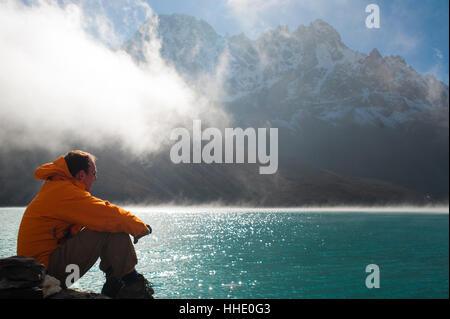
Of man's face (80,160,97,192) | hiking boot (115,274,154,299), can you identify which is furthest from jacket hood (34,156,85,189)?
hiking boot (115,274,154,299)

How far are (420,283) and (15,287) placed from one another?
77.1 ft

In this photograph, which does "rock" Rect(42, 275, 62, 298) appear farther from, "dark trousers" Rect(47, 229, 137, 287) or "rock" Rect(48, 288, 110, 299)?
"dark trousers" Rect(47, 229, 137, 287)

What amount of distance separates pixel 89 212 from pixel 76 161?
941 mm

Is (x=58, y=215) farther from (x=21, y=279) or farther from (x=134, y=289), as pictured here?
(x=134, y=289)

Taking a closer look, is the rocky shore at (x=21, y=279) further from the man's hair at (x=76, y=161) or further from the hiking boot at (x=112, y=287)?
the man's hair at (x=76, y=161)

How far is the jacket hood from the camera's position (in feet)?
16.3

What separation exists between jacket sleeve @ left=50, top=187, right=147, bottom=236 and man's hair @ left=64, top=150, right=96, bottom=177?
43 cm

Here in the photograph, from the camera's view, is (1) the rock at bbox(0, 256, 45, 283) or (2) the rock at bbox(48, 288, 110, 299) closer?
(1) the rock at bbox(0, 256, 45, 283)

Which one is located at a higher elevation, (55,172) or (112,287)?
(55,172)

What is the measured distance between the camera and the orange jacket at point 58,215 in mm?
4863

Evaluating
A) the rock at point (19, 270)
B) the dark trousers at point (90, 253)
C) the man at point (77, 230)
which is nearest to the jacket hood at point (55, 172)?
the man at point (77, 230)

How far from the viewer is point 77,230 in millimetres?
5441

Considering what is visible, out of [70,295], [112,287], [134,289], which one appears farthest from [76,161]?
[134,289]
